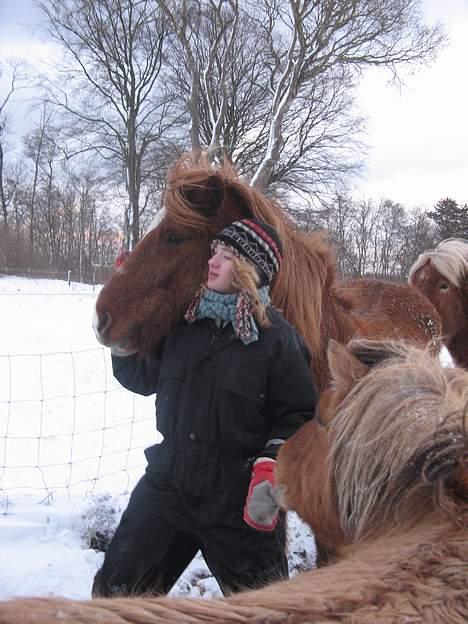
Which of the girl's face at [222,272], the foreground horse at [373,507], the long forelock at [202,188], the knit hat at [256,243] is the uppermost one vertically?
the long forelock at [202,188]

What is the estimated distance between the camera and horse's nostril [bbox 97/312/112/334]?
2.17 metres

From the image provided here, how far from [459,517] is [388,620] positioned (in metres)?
0.32

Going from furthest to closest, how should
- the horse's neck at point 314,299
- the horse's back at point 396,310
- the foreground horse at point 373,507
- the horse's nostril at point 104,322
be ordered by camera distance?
the horse's back at point 396,310
the horse's neck at point 314,299
the horse's nostril at point 104,322
the foreground horse at point 373,507

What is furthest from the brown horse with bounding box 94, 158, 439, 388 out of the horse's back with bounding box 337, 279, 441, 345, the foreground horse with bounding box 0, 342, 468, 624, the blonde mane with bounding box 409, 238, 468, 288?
the blonde mane with bounding box 409, 238, 468, 288

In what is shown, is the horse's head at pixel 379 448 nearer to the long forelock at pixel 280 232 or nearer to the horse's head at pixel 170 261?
the horse's head at pixel 170 261

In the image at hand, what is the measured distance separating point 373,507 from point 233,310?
1.00 metres

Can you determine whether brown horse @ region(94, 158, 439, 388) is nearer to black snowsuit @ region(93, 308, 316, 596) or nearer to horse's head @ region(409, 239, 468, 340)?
black snowsuit @ region(93, 308, 316, 596)

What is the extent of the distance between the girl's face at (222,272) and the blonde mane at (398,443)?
780mm

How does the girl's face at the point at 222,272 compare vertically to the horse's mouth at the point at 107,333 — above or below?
above

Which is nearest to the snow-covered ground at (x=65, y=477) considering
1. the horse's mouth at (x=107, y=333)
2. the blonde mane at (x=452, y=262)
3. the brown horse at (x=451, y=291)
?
the horse's mouth at (x=107, y=333)

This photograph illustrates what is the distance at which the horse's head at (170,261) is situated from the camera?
7.20 ft

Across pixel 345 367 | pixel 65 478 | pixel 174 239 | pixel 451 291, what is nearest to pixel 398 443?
pixel 345 367

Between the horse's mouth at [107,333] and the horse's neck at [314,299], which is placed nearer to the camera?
the horse's mouth at [107,333]

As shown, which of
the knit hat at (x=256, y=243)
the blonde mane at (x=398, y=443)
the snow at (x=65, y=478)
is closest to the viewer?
the blonde mane at (x=398, y=443)
